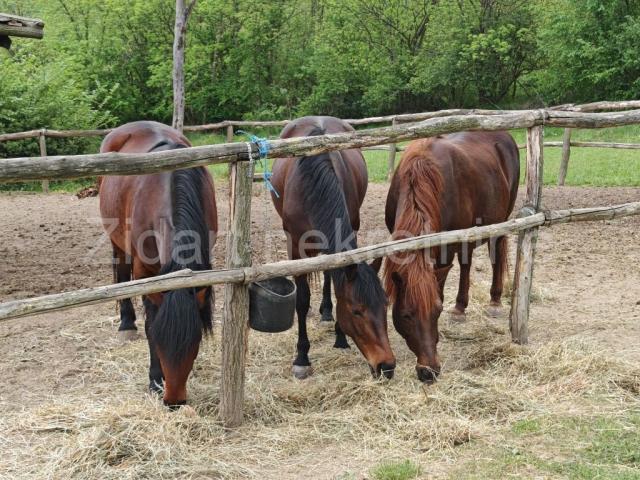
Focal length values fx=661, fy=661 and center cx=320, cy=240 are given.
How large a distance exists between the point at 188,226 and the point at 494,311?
10.2 feet

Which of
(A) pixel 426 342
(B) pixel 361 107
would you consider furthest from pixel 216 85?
(A) pixel 426 342

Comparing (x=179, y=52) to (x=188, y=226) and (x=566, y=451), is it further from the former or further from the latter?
(x=566, y=451)

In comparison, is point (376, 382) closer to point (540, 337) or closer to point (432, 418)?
point (432, 418)

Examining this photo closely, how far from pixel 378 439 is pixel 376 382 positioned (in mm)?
531

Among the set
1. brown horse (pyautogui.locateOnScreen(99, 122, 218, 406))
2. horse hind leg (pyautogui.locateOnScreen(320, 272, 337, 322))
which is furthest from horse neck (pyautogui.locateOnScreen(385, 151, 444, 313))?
horse hind leg (pyautogui.locateOnScreen(320, 272, 337, 322))

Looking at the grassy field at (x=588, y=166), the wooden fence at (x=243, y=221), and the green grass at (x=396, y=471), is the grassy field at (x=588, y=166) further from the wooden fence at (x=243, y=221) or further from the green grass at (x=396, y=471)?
the green grass at (x=396, y=471)

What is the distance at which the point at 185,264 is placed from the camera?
11.3 feet

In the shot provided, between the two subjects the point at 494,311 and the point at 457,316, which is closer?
the point at 457,316

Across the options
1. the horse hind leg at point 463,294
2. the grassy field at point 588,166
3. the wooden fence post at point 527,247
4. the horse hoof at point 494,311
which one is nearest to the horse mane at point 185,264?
the wooden fence post at point 527,247

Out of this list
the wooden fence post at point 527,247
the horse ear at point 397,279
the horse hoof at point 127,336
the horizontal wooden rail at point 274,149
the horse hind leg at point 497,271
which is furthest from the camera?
the horse hind leg at point 497,271

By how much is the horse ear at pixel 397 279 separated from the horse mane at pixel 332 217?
21 cm

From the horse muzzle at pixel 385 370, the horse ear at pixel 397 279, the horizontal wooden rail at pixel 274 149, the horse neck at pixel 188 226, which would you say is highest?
the horizontal wooden rail at pixel 274 149

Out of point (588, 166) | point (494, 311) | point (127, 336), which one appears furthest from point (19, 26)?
point (588, 166)

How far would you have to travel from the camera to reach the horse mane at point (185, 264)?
3295 millimetres
